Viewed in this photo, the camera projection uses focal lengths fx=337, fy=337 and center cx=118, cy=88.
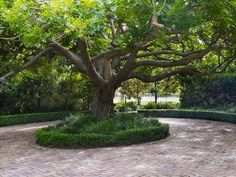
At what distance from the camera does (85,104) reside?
79.4ft

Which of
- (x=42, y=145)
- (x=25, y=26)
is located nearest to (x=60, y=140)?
(x=42, y=145)

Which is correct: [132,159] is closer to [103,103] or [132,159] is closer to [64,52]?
[64,52]

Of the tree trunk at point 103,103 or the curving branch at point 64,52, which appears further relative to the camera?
the tree trunk at point 103,103

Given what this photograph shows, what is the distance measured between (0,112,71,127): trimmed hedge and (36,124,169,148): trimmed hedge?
27.1 feet

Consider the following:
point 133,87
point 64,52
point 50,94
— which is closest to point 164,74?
point 64,52

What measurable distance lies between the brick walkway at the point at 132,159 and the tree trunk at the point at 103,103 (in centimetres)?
304

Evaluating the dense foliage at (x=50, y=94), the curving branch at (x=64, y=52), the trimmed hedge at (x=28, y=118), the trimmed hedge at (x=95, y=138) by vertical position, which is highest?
the curving branch at (x=64, y=52)

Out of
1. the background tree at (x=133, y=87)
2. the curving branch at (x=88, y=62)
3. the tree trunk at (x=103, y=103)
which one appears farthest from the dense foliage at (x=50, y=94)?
the curving branch at (x=88, y=62)

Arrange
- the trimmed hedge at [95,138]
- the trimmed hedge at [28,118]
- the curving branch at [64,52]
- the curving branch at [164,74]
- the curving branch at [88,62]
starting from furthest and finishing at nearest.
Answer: the trimmed hedge at [28,118], the curving branch at [164,74], the curving branch at [88,62], the curving branch at [64,52], the trimmed hedge at [95,138]

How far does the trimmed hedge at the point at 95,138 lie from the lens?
11.3m

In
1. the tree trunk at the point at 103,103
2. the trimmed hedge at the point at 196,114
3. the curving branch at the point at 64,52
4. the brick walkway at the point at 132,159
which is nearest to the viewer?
the brick walkway at the point at 132,159

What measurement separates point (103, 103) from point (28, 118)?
7.97 m

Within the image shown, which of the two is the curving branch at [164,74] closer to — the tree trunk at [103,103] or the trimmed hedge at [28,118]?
the tree trunk at [103,103]

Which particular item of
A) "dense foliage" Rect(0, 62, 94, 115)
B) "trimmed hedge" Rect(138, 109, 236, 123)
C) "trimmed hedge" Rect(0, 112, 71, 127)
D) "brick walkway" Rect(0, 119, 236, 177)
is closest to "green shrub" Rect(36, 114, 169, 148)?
"brick walkway" Rect(0, 119, 236, 177)
